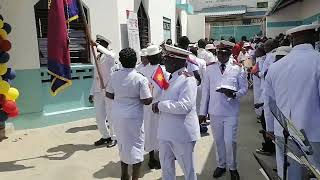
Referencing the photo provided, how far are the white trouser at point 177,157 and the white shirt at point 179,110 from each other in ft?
0.25

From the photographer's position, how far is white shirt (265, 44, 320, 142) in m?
3.40

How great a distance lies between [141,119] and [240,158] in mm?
2106

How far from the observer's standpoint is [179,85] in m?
3.90

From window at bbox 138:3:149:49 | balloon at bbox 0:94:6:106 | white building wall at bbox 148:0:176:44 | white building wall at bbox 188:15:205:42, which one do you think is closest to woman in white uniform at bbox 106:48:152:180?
balloon at bbox 0:94:6:106

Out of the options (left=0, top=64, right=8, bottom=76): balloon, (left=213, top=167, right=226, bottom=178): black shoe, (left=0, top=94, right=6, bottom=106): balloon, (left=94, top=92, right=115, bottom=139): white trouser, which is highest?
(left=0, top=64, right=8, bottom=76): balloon

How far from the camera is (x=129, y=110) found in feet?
15.0

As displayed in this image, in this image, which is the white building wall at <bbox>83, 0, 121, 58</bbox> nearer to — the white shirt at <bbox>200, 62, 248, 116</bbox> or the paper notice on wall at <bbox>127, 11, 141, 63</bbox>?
the paper notice on wall at <bbox>127, 11, 141, 63</bbox>

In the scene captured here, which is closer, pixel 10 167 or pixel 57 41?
pixel 10 167

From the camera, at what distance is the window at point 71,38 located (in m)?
8.45

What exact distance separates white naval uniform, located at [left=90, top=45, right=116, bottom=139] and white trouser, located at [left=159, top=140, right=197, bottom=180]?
9.56ft

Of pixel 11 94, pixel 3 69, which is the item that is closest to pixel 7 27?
pixel 3 69

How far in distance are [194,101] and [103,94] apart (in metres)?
3.32

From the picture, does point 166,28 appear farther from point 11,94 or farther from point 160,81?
point 160,81

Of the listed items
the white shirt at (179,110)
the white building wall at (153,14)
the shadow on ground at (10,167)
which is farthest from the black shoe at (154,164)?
the white building wall at (153,14)
